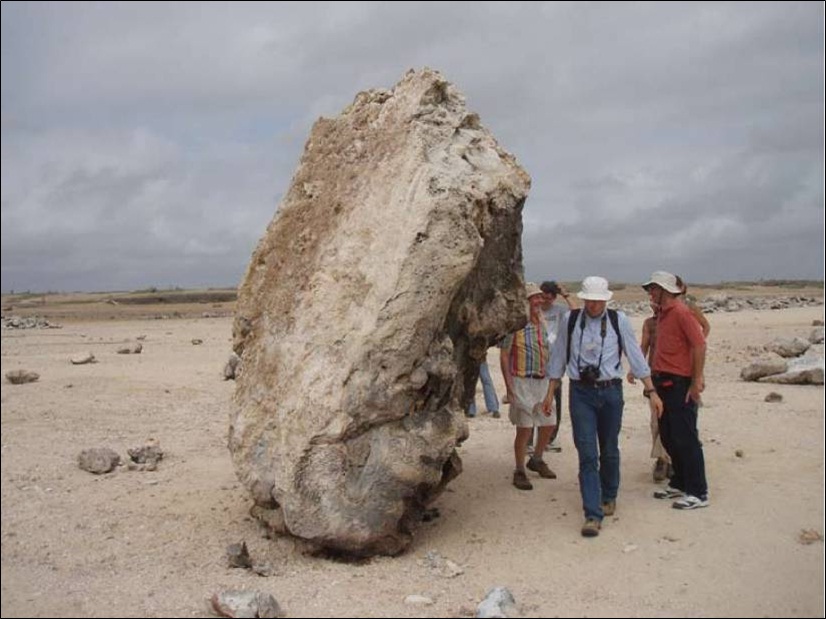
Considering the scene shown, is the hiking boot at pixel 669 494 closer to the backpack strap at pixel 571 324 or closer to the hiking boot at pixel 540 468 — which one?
the hiking boot at pixel 540 468

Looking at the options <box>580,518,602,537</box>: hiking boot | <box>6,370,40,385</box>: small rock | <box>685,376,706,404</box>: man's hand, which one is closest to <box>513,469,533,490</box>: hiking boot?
<box>580,518,602,537</box>: hiking boot

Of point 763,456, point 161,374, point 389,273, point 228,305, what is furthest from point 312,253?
point 228,305

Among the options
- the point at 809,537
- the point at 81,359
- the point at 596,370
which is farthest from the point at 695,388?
the point at 81,359

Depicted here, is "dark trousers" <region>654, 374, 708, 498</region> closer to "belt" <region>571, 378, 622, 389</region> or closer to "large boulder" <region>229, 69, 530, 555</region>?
"belt" <region>571, 378, 622, 389</region>

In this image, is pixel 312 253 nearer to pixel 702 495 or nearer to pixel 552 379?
pixel 552 379

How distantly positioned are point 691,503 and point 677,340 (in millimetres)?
1527

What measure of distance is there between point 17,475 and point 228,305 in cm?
5062

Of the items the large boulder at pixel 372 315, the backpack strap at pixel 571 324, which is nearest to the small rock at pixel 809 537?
the backpack strap at pixel 571 324

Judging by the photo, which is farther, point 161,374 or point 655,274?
point 161,374

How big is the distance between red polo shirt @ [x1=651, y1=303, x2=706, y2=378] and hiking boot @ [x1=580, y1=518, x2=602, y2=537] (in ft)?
5.75

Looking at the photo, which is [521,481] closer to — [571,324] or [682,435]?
[682,435]

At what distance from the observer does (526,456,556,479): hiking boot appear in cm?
838

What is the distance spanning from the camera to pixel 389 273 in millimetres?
5922

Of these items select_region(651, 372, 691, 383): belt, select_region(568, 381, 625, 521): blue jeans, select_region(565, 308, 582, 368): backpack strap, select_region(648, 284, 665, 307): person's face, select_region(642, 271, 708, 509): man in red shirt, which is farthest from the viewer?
select_region(648, 284, 665, 307): person's face
